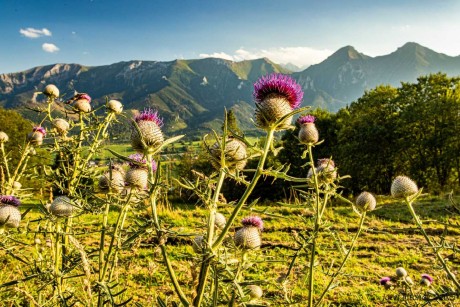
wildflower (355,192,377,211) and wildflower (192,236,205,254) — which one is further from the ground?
wildflower (192,236,205,254)

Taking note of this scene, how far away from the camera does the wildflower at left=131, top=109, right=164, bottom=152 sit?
83.5 inches

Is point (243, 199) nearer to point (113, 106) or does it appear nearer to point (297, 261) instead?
point (113, 106)

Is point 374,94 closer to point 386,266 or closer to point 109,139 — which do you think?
point 386,266

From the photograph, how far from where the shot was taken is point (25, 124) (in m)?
43.0

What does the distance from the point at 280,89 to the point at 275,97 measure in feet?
0.44

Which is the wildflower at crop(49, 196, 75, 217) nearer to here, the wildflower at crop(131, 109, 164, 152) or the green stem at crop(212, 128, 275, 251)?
the wildflower at crop(131, 109, 164, 152)

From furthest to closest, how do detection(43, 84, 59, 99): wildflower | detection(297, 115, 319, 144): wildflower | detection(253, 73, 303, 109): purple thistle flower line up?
detection(43, 84, 59, 99): wildflower → detection(297, 115, 319, 144): wildflower → detection(253, 73, 303, 109): purple thistle flower

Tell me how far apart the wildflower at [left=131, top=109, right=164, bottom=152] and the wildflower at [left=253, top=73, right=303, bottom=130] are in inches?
27.7

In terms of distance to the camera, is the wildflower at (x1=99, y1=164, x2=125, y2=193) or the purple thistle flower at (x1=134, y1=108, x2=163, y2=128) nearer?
the purple thistle flower at (x1=134, y1=108, x2=163, y2=128)

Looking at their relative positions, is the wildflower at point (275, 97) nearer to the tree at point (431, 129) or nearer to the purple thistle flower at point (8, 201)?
the purple thistle flower at point (8, 201)

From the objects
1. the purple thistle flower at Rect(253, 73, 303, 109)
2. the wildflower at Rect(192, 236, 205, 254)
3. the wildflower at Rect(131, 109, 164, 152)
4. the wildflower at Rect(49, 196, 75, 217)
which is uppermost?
the purple thistle flower at Rect(253, 73, 303, 109)

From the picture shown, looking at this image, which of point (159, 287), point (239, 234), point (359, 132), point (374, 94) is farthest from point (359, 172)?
point (239, 234)

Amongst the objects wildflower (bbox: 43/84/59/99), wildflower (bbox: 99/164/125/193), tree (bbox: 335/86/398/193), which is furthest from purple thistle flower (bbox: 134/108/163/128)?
tree (bbox: 335/86/398/193)

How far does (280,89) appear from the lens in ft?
8.30
